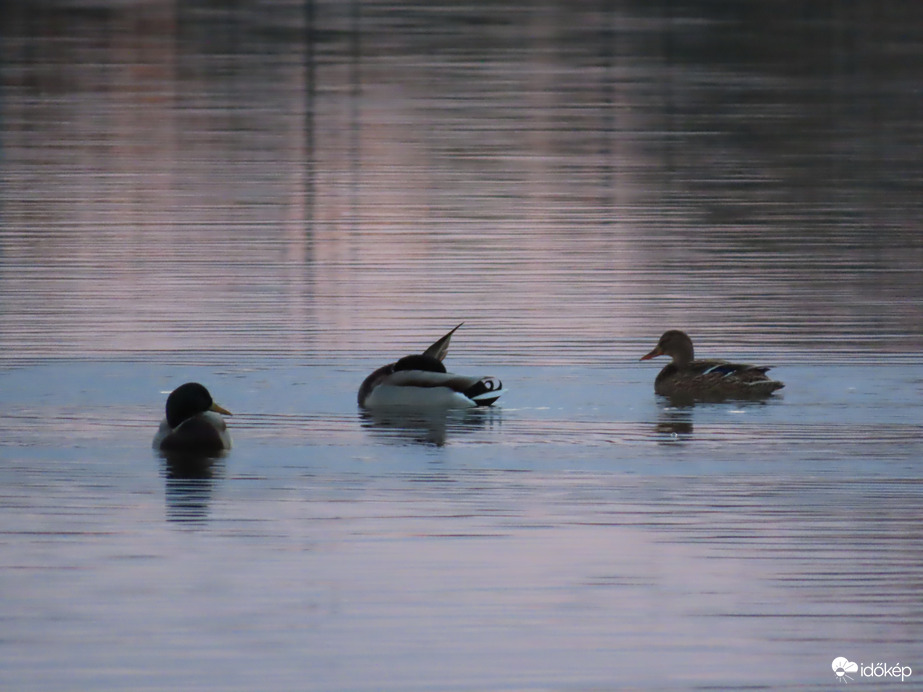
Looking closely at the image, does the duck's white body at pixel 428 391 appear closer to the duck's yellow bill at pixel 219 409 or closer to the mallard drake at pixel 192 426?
the duck's yellow bill at pixel 219 409

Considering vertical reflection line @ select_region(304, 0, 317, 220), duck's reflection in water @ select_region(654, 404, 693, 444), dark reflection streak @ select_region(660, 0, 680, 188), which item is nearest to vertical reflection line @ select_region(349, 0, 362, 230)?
vertical reflection line @ select_region(304, 0, 317, 220)

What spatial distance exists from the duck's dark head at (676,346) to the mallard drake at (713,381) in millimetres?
242

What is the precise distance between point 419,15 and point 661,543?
173 ft

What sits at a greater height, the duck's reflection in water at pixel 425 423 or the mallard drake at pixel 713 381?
the mallard drake at pixel 713 381

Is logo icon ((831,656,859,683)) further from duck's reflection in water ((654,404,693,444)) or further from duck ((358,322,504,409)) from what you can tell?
duck ((358,322,504,409))

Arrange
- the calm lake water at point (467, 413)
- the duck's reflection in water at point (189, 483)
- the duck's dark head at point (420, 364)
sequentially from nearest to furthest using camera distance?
1. the calm lake water at point (467, 413)
2. the duck's reflection in water at point (189, 483)
3. the duck's dark head at point (420, 364)

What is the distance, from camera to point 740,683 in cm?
782

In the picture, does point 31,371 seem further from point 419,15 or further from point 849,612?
point 419,15

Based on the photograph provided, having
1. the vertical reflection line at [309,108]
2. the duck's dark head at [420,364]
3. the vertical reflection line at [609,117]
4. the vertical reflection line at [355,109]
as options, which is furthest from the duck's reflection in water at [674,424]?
the vertical reflection line at [609,117]

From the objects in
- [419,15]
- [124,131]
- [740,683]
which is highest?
[419,15]

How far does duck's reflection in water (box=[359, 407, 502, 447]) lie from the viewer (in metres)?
12.6

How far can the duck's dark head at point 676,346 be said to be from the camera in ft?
47.7

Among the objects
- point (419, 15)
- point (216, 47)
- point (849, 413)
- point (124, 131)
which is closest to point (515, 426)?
point (849, 413)

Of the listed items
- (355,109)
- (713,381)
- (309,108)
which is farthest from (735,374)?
(309,108)
